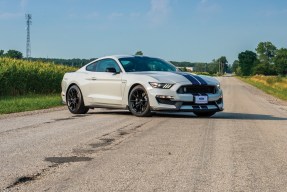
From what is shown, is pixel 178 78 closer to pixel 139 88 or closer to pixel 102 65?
pixel 139 88

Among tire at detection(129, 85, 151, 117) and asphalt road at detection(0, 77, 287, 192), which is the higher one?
tire at detection(129, 85, 151, 117)

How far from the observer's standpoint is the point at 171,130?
9023 mm

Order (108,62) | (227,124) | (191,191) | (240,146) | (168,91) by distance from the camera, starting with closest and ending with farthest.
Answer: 1. (191,191)
2. (240,146)
3. (227,124)
4. (168,91)
5. (108,62)

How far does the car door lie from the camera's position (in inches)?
484

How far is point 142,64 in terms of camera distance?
1251cm

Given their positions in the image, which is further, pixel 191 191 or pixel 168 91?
pixel 168 91

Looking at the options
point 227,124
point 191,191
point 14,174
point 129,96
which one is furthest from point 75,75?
point 191,191

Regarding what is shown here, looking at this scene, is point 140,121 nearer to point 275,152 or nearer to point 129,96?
point 129,96

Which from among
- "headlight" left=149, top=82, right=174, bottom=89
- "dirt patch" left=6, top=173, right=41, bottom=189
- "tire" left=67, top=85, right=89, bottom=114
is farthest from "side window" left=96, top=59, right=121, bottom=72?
"dirt patch" left=6, top=173, right=41, bottom=189

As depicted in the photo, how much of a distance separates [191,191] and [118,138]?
3.61m

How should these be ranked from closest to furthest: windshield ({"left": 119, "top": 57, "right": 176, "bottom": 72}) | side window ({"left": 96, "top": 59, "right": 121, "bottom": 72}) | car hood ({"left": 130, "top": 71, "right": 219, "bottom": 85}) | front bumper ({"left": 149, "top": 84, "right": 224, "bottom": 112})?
front bumper ({"left": 149, "top": 84, "right": 224, "bottom": 112}) < car hood ({"left": 130, "top": 71, "right": 219, "bottom": 85}) < windshield ({"left": 119, "top": 57, "right": 176, "bottom": 72}) < side window ({"left": 96, "top": 59, "right": 121, "bottom": 72})

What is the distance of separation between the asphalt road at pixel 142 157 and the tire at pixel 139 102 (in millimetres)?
1490

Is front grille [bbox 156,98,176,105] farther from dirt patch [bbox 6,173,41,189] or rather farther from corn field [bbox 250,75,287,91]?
corn field [bbox 250,75,287,91]

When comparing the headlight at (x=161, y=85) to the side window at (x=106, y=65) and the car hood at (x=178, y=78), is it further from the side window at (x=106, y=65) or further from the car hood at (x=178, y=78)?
the side window at (x=106, y=65)
